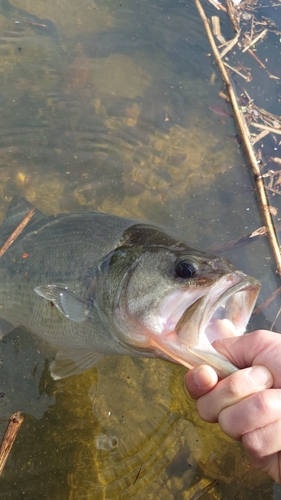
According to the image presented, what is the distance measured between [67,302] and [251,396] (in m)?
1.53

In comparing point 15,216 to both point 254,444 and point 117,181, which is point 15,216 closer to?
point 117,181

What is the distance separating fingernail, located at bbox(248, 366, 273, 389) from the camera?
2012 mm

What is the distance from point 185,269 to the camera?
2.48 meters

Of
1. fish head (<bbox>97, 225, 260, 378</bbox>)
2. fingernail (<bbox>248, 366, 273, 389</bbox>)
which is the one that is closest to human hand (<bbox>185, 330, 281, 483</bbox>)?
fingernail (<bbox>248, 366, 273, 389</bbox>)

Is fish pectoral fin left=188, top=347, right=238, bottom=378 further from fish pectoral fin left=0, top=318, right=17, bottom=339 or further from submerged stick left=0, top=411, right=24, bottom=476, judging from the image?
fish pectoral fin left=0, top=318, right=17, bottom=339

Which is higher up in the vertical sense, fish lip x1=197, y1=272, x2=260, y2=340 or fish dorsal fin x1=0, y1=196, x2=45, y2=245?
fish lip x1=197, y1=272, x2=260, y2=340

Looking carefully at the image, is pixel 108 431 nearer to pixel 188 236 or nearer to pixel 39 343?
pixel 39 343

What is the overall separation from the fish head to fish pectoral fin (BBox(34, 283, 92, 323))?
0.23 meters

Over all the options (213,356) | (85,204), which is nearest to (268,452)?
(213,356)

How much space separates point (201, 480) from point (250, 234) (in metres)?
2.46

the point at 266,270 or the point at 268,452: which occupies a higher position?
the point at 268,452

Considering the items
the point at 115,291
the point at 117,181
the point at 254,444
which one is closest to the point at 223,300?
the point at 254,444

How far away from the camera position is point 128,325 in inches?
106

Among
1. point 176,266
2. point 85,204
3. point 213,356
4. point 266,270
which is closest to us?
point 213,356
